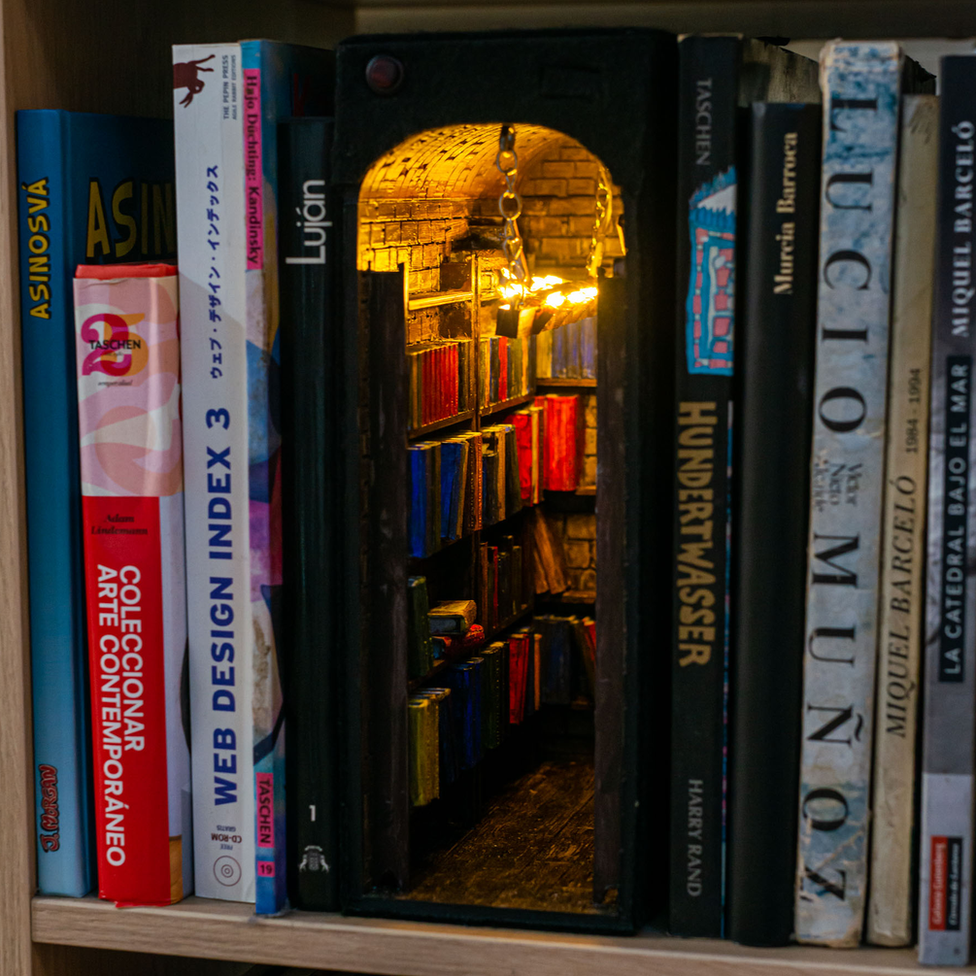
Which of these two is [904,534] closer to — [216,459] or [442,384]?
[216,459]

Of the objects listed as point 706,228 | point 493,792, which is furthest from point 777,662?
point 493,792

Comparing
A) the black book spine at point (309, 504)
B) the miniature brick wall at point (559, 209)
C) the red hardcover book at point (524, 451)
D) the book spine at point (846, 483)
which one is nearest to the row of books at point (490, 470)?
the red hardcover book at point (524, 451)

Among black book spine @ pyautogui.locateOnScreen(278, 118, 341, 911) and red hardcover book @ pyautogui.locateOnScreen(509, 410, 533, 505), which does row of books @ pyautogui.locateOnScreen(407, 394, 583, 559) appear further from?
black book spine @ pyautogui.locateOnScreen(278, 118, 341, 911)

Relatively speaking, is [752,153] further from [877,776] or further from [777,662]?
[877,776]

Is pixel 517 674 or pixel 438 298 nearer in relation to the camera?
pixel 438 298

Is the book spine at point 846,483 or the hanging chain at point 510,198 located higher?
the hanging chain at point 510,198

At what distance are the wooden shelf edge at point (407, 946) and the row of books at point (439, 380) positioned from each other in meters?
0.88

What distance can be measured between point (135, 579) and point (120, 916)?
32 cm

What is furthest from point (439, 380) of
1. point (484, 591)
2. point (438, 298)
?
point (484, 591)

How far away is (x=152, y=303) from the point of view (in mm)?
1143

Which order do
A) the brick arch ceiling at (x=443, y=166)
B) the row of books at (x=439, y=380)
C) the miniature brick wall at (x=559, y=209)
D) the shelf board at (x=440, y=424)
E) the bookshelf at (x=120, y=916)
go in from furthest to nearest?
the miniature brick wall at (x=559, y=209)
the shelf board at (x=440, y=424)
the row of books at (x=439, y=380)
the brick arch ceiling at (x=443, y=166)
the bookshelf at (x=120, y=916)

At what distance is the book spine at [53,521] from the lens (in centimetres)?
116

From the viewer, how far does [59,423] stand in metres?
1.18

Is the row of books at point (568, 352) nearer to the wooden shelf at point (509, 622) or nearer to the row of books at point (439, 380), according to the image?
the wooden shelf at point (509, 622)
